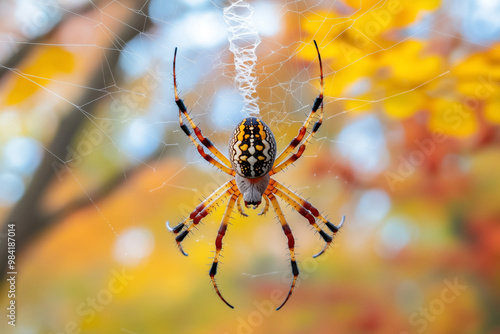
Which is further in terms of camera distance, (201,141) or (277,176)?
(277,176)

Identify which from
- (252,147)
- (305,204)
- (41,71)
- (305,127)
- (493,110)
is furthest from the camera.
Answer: (493,110)

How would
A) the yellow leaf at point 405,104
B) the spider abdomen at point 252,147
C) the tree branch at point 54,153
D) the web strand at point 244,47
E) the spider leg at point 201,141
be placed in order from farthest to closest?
the yellow leaf at point 405,104 → the web strand at point 244,47 → the tree branch at point 54,153 → the spider leg at point 201,141 → the spider abdomen at point 252,147

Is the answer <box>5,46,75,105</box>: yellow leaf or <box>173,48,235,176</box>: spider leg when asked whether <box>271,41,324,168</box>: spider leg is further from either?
<box>5,46,75,105</box>: yellow leaf

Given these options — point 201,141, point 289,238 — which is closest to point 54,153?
point 201,141

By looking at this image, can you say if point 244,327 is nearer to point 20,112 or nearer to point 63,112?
point 63,112

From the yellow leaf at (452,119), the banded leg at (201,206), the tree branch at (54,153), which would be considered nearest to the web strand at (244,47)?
the tree branch at (54,153)

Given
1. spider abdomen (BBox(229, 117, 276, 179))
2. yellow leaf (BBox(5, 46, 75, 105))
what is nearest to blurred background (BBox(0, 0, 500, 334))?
yellow leaf (BBox(5, 46, 75, 105))

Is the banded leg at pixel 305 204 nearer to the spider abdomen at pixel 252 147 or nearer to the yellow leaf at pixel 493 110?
the spider abdomen at pixel 252 147

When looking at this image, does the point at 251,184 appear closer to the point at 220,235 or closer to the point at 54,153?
the point at 220,235
